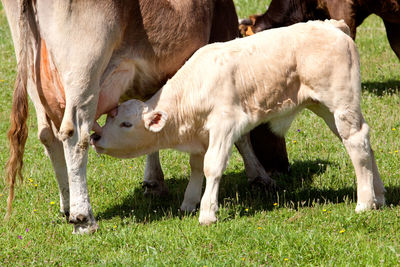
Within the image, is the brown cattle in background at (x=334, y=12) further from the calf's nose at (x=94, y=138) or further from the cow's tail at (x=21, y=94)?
the cow's tail at (x=21, y=94)

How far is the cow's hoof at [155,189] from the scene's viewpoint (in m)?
7.37

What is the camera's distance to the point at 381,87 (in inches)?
445

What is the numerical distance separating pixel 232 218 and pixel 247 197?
33.6 inches

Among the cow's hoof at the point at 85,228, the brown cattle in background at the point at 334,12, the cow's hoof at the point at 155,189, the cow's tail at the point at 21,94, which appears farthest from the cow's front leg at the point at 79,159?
the brown cattle in background at the point at 334,12

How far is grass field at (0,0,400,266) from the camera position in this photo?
17.3ft

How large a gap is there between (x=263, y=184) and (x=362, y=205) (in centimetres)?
146

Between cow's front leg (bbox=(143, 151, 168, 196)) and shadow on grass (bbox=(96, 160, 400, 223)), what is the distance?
0.09 meters

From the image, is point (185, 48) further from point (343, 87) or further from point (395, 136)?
point (395, 136)

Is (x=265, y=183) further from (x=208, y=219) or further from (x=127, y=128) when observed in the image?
(x=127, y=128)

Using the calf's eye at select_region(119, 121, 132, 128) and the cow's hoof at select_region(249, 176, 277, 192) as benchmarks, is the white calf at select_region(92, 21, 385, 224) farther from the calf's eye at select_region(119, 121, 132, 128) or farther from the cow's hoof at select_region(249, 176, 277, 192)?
the cow's hoof at select_region(249, 176, 277, 192)

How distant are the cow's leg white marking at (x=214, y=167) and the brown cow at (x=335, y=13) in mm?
5299

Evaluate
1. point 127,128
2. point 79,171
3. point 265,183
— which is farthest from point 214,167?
point 265,183

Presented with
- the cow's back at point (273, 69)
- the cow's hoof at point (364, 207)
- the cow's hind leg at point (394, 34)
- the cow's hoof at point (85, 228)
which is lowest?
the cow's hoof at point (85, 228)

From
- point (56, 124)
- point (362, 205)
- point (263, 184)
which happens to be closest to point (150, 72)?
point (56, 124)
